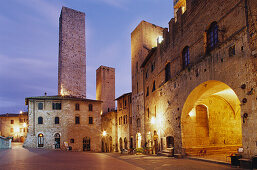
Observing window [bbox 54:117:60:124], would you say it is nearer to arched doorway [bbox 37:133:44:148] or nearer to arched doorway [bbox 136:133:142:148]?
arched doorway [bbox 37:133:44:148]

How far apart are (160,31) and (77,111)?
1795 cm

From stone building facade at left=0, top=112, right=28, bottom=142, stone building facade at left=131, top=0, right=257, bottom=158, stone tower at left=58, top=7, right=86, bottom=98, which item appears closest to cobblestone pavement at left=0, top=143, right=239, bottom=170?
stone building facade at left=131, top=0, right=257, bottom=158

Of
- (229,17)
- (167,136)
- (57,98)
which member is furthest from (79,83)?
(229,17)

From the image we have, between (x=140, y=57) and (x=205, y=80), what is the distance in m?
16.8

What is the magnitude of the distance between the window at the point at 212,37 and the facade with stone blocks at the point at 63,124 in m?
26.5

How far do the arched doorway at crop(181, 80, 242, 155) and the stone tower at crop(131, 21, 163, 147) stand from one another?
11506 mm

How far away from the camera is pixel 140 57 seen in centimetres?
2973

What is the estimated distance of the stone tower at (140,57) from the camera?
29147 mm

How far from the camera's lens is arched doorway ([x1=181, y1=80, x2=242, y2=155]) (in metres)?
16.3

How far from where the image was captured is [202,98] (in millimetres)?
17078

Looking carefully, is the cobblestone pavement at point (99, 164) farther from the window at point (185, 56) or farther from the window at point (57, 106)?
the window at point (57, 106)

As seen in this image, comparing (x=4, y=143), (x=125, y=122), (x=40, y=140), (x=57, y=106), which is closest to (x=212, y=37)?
(x=125, y=122)

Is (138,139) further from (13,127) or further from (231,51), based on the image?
(13,127)

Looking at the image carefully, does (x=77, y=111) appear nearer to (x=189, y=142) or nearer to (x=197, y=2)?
(x=189, y=142)
